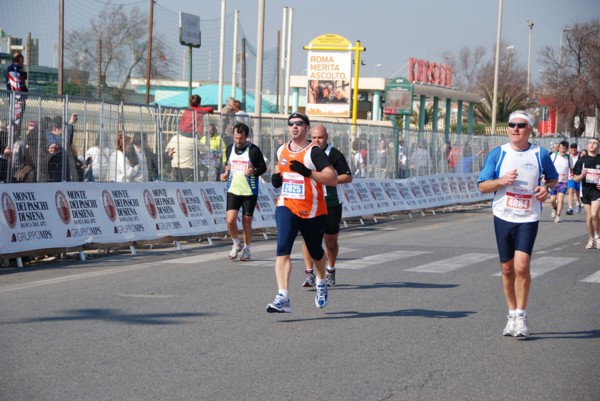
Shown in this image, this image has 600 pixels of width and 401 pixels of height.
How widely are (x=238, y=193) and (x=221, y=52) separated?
31388 mm

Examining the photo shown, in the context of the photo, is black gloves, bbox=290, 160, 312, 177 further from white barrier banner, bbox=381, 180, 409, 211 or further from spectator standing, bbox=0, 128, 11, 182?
white barrier banner, bbox=381, 180, 409, 211

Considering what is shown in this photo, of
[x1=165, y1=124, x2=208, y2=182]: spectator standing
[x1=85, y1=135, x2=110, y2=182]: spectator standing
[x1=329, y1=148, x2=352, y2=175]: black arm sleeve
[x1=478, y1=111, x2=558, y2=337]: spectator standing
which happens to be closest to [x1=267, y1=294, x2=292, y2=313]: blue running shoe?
[x1=478, y1=111, x2=558, y2=337]: spectator standing

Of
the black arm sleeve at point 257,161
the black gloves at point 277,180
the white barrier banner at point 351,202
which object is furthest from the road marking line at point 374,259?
the white barrier banner at point 351,202

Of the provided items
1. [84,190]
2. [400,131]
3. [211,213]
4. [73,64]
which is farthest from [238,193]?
[73,64]

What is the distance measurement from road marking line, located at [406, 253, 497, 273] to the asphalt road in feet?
0.29

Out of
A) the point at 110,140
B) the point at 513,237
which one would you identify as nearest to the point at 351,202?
the point at 110,140

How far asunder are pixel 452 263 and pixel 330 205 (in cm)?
368

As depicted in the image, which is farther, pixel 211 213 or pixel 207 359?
pixel 211 213

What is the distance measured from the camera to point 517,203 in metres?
8.83

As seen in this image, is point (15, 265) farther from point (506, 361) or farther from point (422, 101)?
point (422, 101)

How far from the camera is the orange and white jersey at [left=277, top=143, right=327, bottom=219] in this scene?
9594 mm

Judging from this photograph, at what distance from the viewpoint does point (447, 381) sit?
6957mm

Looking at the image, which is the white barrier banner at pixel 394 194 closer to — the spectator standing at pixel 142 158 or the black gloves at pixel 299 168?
the spectator standing at pixel 142 158

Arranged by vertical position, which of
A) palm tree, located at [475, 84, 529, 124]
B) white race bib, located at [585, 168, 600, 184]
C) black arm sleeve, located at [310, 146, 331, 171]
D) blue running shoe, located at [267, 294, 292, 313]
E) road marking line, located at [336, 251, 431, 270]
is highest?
palm tree, located at [475, 84, 529, 124]
